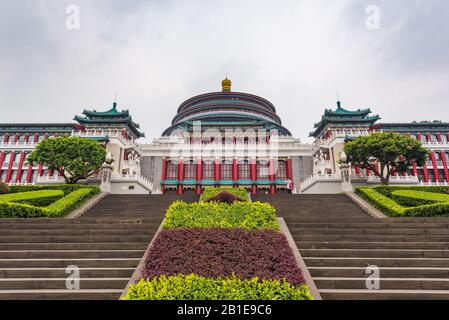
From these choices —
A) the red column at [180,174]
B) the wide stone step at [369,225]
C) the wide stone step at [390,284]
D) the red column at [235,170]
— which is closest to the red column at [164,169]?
the red column at [180,174]

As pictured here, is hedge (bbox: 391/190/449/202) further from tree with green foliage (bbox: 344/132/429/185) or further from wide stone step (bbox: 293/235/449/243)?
wide stone step (bbox: 293/235/449/243)

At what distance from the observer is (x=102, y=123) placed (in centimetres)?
4422

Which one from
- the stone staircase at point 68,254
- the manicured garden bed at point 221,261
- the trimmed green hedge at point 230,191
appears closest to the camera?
the manicured garden bed at point 221,261

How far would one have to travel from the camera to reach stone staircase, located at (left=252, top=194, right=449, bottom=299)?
711 centimetres

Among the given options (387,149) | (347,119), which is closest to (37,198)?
(387,149)

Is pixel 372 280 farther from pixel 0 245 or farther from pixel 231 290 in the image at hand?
pixel 0 245

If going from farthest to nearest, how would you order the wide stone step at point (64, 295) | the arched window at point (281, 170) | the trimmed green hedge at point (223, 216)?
1. the arched window at point (281, 170)
2. the trimmed green hedge at point (223, 216)
3. the wide stone step at point (64, 295)

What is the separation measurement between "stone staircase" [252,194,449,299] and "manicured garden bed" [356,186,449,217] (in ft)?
10.9

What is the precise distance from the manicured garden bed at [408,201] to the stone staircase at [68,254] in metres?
13.4

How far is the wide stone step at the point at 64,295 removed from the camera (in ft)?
22.4

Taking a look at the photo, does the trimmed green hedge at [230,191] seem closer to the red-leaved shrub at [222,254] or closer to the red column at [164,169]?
the red-leaved shrub at [222,254]

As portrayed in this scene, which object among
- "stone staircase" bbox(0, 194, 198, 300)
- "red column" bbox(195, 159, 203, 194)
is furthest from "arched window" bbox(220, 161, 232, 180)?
"stone staircase" bbox(0, 194, 198, 300)

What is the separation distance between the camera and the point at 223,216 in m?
11.0
